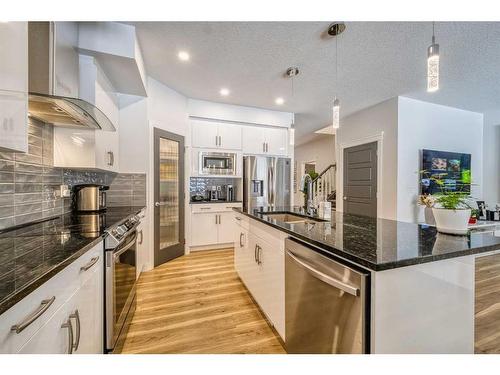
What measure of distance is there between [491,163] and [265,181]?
217 inches

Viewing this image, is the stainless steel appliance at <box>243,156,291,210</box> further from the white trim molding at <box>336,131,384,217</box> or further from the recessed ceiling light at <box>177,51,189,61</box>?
the recessed ceiling light at <box>177,51,189,61</box>

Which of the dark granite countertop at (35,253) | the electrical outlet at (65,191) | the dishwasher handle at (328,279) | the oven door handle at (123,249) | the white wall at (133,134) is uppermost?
the white wall at (133,134)

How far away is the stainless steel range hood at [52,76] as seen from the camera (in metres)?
1.35

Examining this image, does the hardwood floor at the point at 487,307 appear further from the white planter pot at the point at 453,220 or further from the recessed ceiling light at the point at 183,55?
the recessed ceiling light at the point at 183,55

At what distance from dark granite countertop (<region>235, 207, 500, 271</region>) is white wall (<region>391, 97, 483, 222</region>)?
2864mm

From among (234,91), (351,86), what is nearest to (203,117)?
(234,91)

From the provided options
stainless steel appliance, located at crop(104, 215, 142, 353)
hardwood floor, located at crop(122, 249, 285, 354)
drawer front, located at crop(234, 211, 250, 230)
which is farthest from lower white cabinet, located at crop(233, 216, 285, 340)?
stainless steel appliance, located at crop(104, 215, 142, 353)

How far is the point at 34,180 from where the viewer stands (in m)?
1.78

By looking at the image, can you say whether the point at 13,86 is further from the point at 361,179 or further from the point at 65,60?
the point at 361,179

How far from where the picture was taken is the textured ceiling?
2123 mm

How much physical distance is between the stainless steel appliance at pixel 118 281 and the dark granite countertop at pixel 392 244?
3.77ft

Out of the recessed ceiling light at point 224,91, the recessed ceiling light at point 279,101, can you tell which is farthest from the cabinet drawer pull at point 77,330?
the recessed ceiling light at point 279,101

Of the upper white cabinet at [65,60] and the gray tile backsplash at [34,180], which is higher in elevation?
the upper white cabinet at [65,60]
